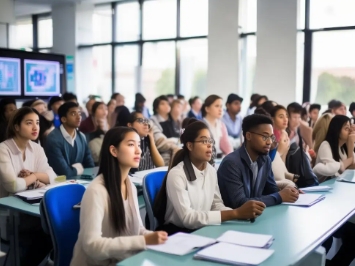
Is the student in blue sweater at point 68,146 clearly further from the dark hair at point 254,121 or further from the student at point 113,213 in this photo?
the student at point 113,213

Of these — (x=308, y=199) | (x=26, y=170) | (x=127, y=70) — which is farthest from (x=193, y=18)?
(x=308, y=199)

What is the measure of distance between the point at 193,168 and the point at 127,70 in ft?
29.9

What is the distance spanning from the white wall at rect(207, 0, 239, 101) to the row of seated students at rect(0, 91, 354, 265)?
492cm

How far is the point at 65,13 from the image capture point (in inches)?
457

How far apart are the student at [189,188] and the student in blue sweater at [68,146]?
1542mm

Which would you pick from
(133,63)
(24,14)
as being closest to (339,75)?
(133,63)

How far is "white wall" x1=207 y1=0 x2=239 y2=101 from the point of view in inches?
347

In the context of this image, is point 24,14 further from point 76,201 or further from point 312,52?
point 76,201

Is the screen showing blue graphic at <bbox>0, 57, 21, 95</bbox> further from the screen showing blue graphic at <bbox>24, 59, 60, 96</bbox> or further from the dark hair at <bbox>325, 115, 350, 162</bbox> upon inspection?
the dark hair at <bbox>325, 115, 350, 162</bbox>

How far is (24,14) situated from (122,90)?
13.5 feet

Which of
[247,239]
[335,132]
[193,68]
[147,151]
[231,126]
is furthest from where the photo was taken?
[193,68]

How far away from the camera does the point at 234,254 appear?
72.8 inches

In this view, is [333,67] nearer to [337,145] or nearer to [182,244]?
[337,145]

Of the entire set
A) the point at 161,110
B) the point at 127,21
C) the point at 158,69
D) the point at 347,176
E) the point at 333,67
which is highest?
the point at 127,21
